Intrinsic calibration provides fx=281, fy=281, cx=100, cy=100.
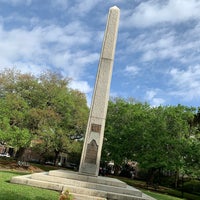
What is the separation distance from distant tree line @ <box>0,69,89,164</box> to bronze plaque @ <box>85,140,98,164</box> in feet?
36.3

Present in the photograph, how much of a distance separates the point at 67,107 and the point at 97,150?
16.1 meters

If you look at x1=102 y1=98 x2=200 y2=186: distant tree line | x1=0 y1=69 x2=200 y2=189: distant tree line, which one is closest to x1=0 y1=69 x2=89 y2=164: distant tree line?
x1=0 y1=69 x2=200 y2=189: distant tree line

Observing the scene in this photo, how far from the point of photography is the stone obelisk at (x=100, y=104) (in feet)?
47.2

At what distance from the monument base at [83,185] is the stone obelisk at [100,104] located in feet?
3.15

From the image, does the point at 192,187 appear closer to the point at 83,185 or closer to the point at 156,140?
the point at 156,140

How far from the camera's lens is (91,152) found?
570 inches

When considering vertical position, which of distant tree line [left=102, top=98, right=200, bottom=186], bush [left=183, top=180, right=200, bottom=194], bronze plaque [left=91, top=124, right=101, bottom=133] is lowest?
bush [left=183, top=180, right=200, bottom=194]

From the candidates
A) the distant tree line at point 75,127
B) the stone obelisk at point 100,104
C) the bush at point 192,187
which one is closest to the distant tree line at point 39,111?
the distant tree line at point 75,127

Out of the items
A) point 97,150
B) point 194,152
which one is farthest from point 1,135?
point 194,152

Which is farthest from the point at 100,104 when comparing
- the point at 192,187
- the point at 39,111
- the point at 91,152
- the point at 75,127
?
the point at 192,187

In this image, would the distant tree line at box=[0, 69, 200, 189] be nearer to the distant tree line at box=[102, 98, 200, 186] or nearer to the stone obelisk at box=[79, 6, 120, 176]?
the distant tree line at box=[102, 98, 200, 186]

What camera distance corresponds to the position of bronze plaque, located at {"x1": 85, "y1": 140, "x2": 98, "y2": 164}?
14385 millimetres

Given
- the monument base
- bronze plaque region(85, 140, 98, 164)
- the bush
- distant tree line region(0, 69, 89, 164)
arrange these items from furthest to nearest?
the bush < distant tree line region(0, 69, 89, 164) < bronze plaque region(85, 140, 98, 164) < the monument base

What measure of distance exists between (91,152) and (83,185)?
2.34m
